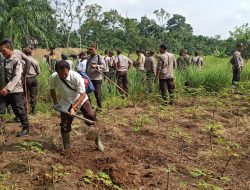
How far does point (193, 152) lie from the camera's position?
5.19m

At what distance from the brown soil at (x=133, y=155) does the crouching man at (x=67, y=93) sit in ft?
1.57

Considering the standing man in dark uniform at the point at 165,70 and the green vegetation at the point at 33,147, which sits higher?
the standing man in dark uniform at the point at 165,70

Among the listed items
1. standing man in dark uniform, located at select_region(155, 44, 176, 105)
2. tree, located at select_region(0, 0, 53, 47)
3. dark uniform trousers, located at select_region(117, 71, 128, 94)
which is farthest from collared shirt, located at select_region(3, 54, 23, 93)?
tree, located at select_region(0, 0, 53, 47)

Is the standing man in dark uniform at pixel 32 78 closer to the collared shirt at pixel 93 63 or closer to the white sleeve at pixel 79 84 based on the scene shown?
the collared shirt at pixel 93 63

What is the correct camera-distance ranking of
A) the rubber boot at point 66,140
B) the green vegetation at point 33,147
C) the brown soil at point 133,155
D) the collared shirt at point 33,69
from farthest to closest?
1. the collared shirt at point 33,69
2. the rubber boot at point 66,140
3. the green vegetation at point 33,147
4. the brown soil at point 133,155

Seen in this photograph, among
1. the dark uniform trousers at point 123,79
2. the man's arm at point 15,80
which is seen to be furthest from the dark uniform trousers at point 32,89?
the dark uniform trousers at point 123,79

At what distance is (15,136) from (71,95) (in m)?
1.55

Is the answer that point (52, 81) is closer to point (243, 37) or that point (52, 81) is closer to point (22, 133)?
point (22, 133)

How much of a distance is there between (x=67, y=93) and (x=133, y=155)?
1176 mm

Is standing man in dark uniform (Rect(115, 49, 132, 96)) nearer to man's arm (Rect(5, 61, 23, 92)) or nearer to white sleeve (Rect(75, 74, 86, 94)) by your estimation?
man's arm (Rect(5, 61, 23, 92))

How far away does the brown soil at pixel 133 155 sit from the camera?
401 cm

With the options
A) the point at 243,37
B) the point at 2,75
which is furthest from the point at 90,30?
the point at 2,75

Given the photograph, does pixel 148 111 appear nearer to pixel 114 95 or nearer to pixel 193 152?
pixel 114 95

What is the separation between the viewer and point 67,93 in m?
4.77
